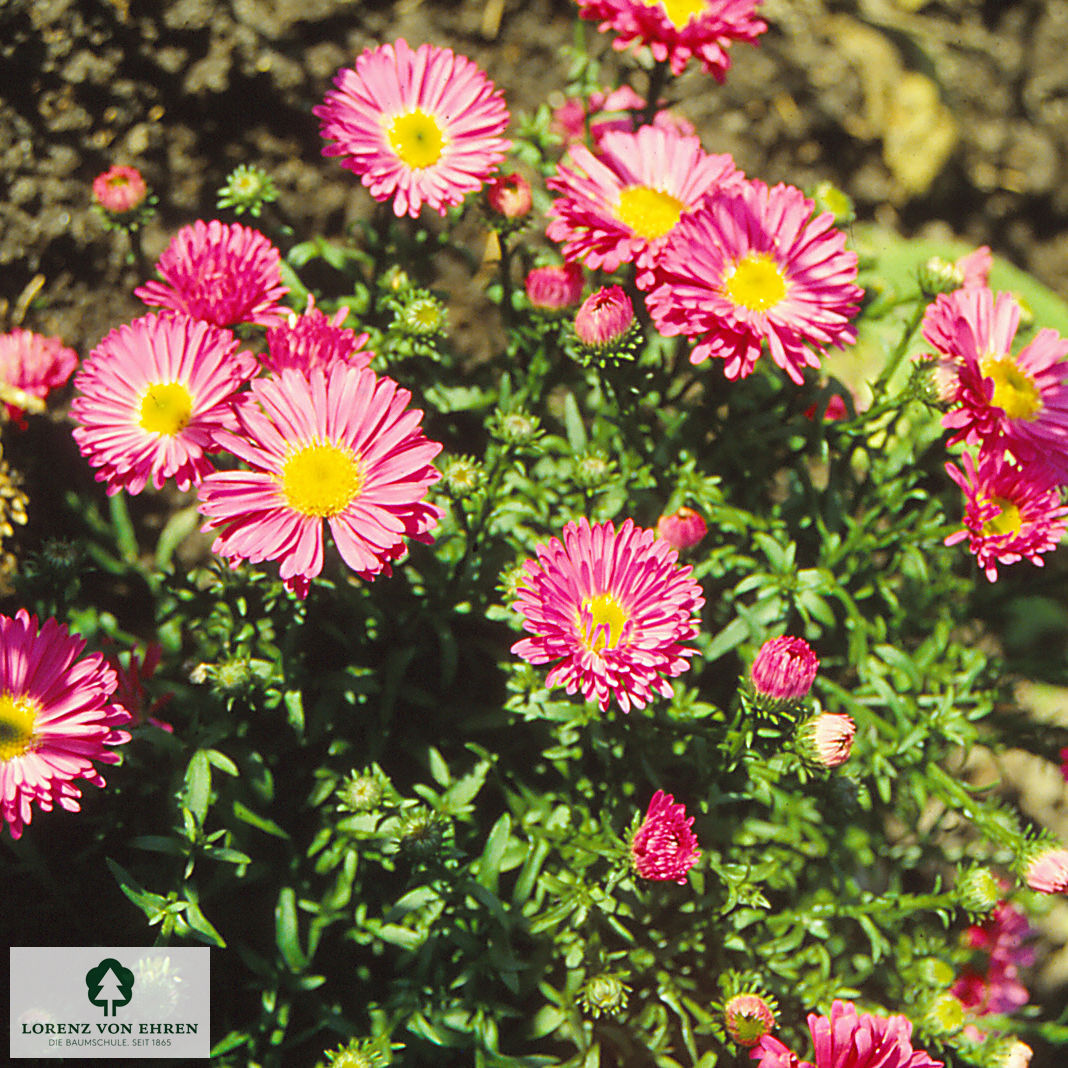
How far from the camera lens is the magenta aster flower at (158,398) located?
7.36 feet

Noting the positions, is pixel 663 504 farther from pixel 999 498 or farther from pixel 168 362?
pixel 168 362

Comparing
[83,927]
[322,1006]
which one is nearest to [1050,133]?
[322,1006]

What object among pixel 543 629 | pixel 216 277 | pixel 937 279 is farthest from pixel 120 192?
pixel 937 279

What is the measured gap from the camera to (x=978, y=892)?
242 cm

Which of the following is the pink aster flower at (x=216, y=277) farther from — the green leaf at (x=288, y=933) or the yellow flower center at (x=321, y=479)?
the green leaf at (x=288, y=933)

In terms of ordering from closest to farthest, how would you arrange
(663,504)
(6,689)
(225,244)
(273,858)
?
(6,689), (225,244), (273,858), (663,504)

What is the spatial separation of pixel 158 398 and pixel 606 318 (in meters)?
1.17

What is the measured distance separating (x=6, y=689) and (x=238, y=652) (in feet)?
1.92

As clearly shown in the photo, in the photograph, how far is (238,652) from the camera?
2576 millimetres

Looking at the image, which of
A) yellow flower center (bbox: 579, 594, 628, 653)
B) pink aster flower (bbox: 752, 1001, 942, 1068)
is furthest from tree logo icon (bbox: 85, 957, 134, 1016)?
pink aster flower (bbox: 752, 1001, 942, 1068)

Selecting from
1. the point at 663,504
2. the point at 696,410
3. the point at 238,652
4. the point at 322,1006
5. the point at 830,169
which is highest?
the point at 830,169

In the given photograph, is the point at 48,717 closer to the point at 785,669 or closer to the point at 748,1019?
the point at 785,669

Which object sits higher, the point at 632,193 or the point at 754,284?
the point at 632,193

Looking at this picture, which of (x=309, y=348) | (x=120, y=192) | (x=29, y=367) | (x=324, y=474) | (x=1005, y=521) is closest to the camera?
(x=324, y=474)
